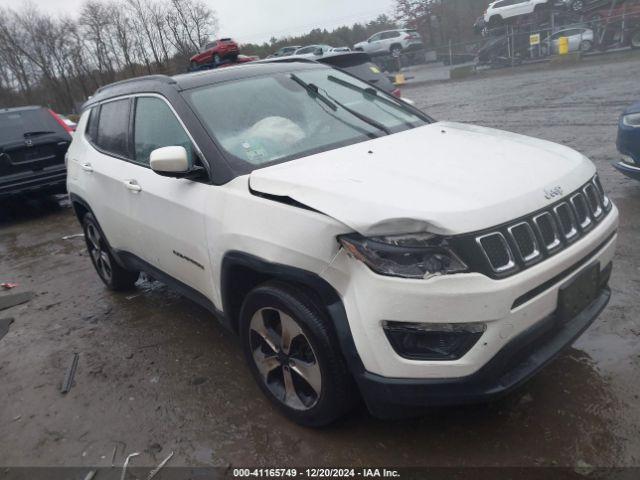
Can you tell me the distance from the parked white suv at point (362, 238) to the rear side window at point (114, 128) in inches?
15.0

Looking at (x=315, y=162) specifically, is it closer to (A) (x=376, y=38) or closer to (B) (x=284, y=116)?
(B) (x=284, y=116)

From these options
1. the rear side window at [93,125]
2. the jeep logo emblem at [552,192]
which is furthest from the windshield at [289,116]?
the rear side window at [93,125]

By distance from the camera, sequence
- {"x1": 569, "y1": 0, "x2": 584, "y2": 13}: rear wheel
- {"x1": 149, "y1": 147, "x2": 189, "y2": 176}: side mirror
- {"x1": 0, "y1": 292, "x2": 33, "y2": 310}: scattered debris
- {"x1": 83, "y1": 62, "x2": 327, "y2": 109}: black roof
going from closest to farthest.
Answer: {"x1": 149, "y1": 147, "x2": 189, "y2": 176}: side mirror → {"x1": 83, "y1": 62, "x2": 327, "y2": 109}: black roof → {"x1": 0, "y1": 292, "x2": 33, "y2": 310}: scattered debris → {"x1": 569, "y1": 0, "x2": 584, "y2": 13}: rear wheel

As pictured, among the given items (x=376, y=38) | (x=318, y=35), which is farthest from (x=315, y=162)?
(x=318, y=35)

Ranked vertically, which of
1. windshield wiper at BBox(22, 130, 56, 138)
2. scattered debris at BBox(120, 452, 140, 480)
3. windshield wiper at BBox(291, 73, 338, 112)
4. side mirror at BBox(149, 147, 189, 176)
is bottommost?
scattered debris at BBox(120, 452, 140, 480)

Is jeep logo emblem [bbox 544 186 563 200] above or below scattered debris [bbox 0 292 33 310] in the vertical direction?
above

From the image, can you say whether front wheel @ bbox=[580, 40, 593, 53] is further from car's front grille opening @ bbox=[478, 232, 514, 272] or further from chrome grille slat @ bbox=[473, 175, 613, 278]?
car's front grille opening @ bbox=[478, 232, 514, 272]

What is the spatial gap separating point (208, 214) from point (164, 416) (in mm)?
1214

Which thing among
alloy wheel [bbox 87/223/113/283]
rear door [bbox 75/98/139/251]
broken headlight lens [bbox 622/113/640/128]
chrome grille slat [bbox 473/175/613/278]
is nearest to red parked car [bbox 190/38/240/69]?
alloy wheel [bbox 87/223/113/283]

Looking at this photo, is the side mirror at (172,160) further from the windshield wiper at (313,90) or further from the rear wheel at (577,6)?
the rear wheel at (577,6)

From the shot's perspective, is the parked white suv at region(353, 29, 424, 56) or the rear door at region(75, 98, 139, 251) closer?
the rear door at region(75, 98, 139, 251)

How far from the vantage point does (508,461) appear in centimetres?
237

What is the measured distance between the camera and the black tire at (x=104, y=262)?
4.80 meters

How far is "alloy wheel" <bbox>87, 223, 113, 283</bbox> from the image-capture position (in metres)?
4.88
